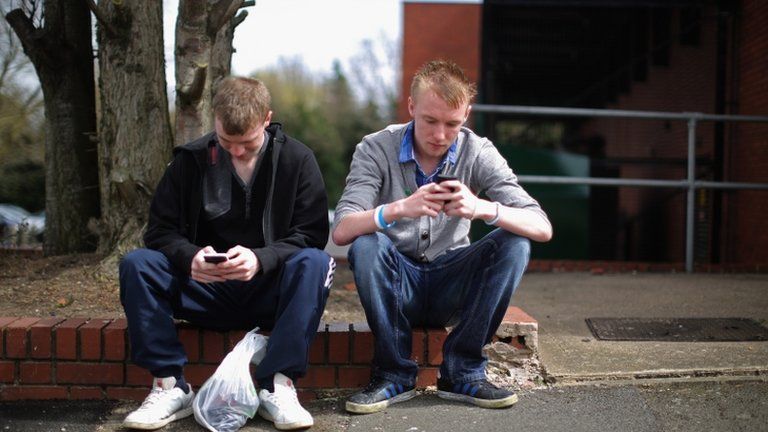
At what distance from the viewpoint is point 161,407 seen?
263cm

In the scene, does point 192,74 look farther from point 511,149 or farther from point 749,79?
point 749,79

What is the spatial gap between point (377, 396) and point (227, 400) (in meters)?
0.56

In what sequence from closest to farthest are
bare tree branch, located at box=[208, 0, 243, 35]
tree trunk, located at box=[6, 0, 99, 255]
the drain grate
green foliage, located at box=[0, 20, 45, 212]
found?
the drain grate → bare tree branch, located at box=[208, 0, 243, 35] → tree trunk, located at box=[6, 0, 99, 255] → green foliage, located at box=[0, 20, 45, 212]

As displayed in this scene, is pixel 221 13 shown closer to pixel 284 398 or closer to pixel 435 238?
pixel 435 238

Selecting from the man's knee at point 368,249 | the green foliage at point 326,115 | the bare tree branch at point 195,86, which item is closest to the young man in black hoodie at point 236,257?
the man's knee at point 368,249

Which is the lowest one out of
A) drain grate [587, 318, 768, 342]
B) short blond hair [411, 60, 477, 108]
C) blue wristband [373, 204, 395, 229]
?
drain grate [587, 318, 768, 342]

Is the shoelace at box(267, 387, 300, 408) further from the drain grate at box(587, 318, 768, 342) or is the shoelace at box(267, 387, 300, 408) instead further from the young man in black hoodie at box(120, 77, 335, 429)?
the drain grate at box(587, 318, 768, 342)

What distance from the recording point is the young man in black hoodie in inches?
104

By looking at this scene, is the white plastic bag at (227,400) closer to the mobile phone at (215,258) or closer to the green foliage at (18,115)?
the mobile phone at (215,258)

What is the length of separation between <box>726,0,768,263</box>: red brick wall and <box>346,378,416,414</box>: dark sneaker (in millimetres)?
5300

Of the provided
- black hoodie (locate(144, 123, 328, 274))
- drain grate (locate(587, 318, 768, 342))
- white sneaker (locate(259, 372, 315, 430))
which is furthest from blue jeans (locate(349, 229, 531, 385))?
drain grate (locate(587, 318, 768, 342))

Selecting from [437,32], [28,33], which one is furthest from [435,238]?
[437,32]

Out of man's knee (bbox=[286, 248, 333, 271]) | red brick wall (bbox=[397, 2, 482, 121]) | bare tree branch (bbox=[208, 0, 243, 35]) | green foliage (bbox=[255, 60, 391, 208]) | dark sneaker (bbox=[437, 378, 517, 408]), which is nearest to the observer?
man's knee (bbox=[286, 248, 333, 271])

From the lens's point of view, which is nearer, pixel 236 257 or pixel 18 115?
pixel 236 257
